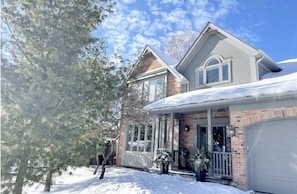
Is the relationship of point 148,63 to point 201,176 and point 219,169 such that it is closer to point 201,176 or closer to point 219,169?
point 219,169

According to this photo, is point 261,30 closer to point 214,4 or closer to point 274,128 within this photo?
point 214,4

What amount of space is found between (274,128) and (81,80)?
6440 millimetres

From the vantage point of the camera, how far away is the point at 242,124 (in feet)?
26.5

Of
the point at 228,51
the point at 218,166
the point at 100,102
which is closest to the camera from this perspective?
the point at 100,102

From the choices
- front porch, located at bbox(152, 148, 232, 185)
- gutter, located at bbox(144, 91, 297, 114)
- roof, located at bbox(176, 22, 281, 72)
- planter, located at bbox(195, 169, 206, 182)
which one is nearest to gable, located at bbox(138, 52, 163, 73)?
roof, located at bbox(176, 22, 281, 72)

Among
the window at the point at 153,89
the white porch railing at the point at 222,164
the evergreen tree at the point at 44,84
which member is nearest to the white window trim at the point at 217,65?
the window at the point at 153,89

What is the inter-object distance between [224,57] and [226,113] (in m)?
3.13

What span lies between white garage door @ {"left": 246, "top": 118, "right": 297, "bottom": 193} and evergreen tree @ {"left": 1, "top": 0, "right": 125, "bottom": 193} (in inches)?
229

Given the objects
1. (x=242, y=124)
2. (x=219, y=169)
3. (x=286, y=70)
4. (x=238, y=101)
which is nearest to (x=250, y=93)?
(x=238, y=101)

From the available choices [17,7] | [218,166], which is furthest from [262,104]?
[17,7]

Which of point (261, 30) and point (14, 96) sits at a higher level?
point (261, 30)

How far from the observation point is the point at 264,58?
11.0 meters

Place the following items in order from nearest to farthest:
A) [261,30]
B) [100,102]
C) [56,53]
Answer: [56,53], [100,102], [261,30]

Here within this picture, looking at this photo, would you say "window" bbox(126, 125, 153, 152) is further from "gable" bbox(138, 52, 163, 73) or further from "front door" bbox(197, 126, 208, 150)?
"gable" bbox(138, 52, 163, 73)
